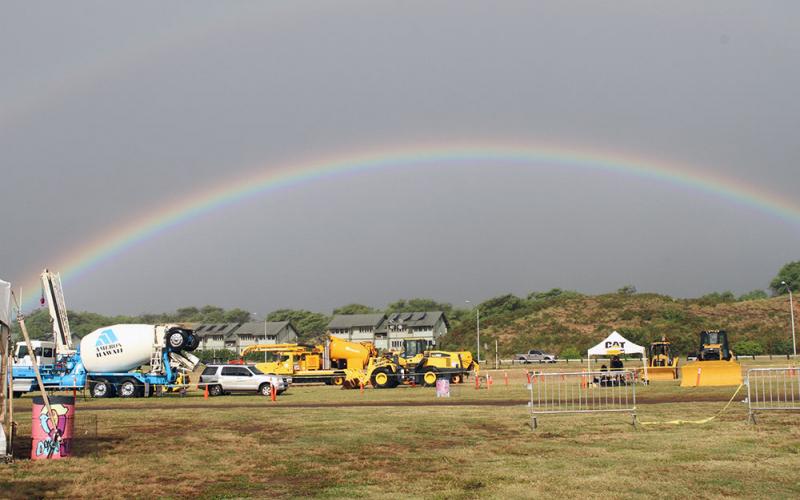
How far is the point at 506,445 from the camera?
697 inches

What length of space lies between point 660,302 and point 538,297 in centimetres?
5631

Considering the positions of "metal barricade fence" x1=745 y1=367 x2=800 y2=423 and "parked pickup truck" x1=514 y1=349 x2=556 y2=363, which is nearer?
"metal barricade fence" x1=745 y1=367 x2=800 y2=423

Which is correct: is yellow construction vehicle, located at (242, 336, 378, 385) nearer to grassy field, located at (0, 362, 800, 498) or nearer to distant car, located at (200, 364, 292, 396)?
distant car, located at (200, 364, 292, 396)

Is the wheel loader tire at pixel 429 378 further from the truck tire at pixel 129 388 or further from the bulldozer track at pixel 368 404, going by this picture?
the truck tire at pixel 129 388

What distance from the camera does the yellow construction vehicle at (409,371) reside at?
4519cm

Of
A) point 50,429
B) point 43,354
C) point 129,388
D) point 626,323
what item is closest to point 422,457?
point 50,429

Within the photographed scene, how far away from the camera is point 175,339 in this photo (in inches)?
1645

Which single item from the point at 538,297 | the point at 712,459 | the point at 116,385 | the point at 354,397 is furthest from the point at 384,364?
the point at 538,297

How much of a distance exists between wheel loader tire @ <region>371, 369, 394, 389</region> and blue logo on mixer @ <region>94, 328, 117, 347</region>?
46.5 ft

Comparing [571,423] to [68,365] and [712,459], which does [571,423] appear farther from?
[68,365]

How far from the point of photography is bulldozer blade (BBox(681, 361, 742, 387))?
37938mm

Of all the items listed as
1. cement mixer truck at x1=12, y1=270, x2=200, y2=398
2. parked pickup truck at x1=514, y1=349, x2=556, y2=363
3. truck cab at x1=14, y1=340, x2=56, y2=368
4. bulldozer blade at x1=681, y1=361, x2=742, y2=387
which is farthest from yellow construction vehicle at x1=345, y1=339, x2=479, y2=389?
parked pickup truck at x1=514, y1=349, x2=556, y2=363

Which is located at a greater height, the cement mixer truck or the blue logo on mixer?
the blue logo on mixer

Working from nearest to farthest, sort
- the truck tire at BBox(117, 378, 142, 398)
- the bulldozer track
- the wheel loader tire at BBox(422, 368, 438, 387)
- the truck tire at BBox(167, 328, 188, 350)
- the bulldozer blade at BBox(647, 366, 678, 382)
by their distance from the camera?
1. the bulldozer track
2. the truck tire at BBox(117, 378, 142, 398)
3. the truck tire at BBox(167, 328, 188, 350)
4. the wheel loader tire at BBox(422, 368, 438, 387)
5. the bulldozer blade at BBox(647, 366, 678, 382)
